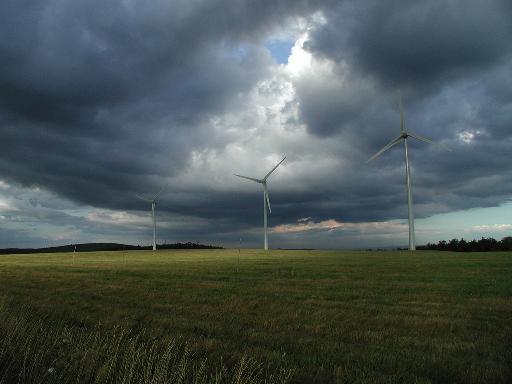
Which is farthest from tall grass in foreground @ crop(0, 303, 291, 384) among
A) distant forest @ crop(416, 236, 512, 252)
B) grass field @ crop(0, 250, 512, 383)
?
distant forest @ crop(416, 236, 512, 252)

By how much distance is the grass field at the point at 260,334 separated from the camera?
9.49 metres

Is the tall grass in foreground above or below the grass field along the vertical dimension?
above

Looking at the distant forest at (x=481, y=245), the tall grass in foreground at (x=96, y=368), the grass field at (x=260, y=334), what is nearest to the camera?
the tall grass in foreground at (x=96, y=368)

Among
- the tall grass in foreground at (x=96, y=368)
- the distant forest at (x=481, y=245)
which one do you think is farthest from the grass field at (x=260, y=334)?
the distant forest at (x=481, y=245)

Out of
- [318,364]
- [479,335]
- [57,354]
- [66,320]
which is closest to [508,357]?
[479,335]

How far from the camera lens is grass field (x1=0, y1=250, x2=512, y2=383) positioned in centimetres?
949

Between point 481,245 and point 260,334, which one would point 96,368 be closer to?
point 260,334

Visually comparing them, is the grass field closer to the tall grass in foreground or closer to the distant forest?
the tall grass in foreground

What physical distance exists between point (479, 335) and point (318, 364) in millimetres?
7267

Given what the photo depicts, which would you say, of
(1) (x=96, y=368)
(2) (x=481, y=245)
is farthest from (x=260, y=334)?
(2) (x=481, y=245)

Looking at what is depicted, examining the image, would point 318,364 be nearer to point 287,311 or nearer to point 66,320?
point 287,311

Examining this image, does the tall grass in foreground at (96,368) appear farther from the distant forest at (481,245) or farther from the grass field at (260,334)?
the distant forest at (481,245)

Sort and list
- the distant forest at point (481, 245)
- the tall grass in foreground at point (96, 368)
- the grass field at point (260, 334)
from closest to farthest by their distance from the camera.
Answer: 1. the tall grass in foreground at point (96, 368)
2. the grass field at point (260, 334)
3. the distant forest at point (481, 245)

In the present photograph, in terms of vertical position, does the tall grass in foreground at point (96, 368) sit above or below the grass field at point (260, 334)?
above
